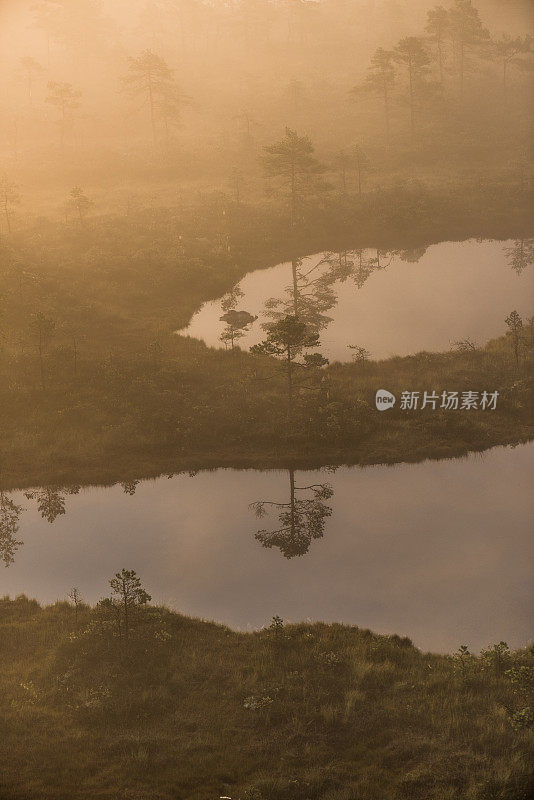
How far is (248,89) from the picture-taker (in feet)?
353

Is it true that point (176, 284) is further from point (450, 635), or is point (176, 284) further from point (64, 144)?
point (64, 144)

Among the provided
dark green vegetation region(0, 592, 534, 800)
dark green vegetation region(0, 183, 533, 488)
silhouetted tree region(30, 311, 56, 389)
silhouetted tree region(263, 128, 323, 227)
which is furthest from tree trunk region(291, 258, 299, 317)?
dark green vegetation region(0, 592, 534, 800)

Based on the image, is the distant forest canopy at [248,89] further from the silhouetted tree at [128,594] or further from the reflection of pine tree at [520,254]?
the silhouetted tree at [128,594]

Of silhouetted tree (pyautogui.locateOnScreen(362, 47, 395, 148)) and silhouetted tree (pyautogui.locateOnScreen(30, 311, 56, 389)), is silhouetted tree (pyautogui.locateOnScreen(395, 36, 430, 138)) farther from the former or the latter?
silhouetted tree (pyautogui.locateOnScreen(30, 311, 56, 389))

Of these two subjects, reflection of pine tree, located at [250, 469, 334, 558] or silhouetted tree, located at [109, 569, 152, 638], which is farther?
reflection of pine tree, located at [250, 469, 334, 558]

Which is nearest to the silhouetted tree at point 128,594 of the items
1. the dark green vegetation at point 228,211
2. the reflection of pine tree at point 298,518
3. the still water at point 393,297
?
the reflection of pine tree at point 298,518

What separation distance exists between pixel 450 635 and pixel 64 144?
87.3 metres

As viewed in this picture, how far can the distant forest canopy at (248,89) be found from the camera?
84812 millimetres

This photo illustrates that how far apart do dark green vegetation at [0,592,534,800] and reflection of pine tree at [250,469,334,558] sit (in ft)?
15.2

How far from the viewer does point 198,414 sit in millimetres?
33938

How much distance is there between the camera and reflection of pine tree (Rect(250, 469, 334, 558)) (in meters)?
25.6

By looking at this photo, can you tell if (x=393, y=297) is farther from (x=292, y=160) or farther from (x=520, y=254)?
(x=292, y=160)

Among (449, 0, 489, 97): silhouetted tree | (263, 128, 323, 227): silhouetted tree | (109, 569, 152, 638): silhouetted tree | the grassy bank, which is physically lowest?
(109, 569, 152, 638): silhouetted tree

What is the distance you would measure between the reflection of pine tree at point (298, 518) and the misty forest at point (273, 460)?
0.38 ft
